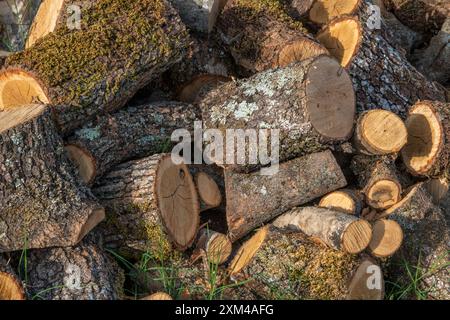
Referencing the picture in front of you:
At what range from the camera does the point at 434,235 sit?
13.8 feet

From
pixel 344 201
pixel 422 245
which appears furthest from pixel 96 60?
pixel 422 245

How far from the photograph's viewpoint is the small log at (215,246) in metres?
4.05

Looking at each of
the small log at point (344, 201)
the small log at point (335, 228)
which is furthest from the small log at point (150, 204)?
the small log at point (344, 201)

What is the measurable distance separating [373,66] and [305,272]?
64.1 inches

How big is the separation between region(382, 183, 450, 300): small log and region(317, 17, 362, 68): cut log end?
1043mm

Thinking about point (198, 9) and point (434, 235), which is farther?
point (198, 9)

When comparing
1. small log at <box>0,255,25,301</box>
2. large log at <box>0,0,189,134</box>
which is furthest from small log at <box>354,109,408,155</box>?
small log at <box>0,255,25,301</box>

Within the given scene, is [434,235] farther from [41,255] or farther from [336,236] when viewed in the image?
[41,255]

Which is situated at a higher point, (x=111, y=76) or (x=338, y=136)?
(x=111, y=76)

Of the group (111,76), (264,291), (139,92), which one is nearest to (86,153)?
(111,76)

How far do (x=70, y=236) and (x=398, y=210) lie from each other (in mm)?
1925

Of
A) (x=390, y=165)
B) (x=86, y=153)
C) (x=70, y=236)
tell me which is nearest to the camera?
(x=70, y=236)

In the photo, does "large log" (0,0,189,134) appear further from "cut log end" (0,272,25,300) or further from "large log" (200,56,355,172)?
"cut log end" (0,272,25,300)

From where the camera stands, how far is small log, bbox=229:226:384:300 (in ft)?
12.4
